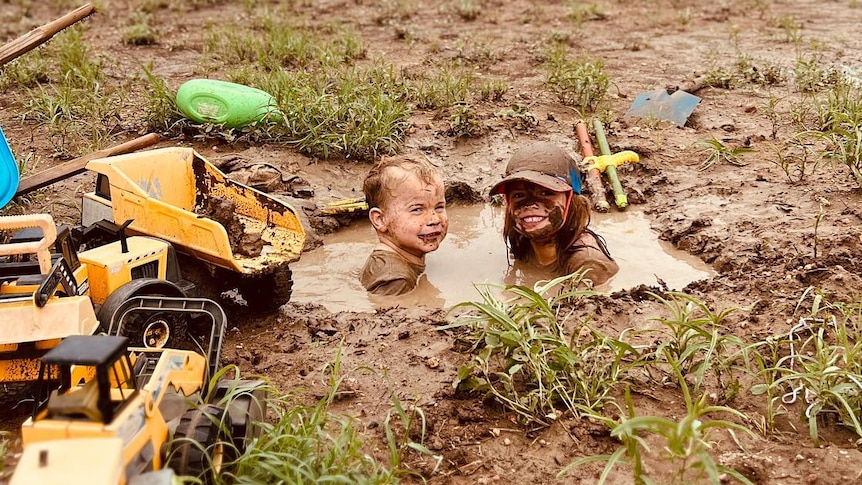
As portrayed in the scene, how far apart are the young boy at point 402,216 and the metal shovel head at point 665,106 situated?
258cm

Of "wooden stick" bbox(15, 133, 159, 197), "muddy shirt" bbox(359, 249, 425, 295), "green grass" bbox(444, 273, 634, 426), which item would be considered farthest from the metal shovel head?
"wooden stick" bbox(15, 133, 159, 197)

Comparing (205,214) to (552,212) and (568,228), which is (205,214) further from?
(568,228)

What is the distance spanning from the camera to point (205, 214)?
13.7 ft

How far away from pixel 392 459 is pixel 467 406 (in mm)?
508

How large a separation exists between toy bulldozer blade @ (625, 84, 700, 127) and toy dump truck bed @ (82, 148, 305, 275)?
3504mm

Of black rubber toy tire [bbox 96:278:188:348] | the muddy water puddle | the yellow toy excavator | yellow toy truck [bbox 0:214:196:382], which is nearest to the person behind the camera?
the yellow toy excavator

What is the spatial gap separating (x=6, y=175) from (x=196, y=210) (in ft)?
3.33

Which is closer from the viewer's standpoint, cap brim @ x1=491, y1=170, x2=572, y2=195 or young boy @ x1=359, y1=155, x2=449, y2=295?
cap brim @ x1=491, y1=170, x2=572, y2=195

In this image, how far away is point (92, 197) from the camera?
3.85 m

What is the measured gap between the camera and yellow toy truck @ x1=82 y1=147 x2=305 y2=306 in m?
3.62

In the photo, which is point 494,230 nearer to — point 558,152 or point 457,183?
point 457,183

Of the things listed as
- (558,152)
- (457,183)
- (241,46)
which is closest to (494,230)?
(457,183)

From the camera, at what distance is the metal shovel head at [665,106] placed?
254 inches

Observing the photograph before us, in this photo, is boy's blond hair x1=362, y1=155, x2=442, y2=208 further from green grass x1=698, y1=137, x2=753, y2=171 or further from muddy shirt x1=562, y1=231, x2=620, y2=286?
green grass x1=698, y1=137, x2=753, y2=171
